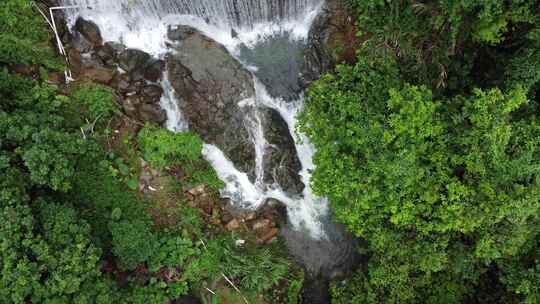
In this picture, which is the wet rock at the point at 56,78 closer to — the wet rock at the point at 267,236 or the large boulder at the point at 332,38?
the large boulder at the point at 332,38

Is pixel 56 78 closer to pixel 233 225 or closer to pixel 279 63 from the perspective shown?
pixel 279 63

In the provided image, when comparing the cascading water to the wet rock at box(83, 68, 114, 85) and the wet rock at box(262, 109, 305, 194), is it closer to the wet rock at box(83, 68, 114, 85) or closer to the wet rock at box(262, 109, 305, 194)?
the wet rock at box(262, 109, 305, 194)

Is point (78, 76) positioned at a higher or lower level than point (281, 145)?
higher

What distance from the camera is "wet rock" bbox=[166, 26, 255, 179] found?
9.91 meters

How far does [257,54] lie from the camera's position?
9.98 meters

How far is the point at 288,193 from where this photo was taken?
1062 centimetres

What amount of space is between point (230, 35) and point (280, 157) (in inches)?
141

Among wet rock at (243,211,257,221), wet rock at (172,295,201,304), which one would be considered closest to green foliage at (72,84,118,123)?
wet rock at (243,211,257,221)

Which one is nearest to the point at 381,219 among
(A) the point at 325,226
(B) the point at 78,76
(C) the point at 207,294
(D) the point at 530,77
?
(A) the point at 325,226

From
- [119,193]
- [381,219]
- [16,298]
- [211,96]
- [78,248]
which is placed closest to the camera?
[16,298]

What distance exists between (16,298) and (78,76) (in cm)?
554

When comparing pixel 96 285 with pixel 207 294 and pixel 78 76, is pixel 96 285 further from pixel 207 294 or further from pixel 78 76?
pixel 78 76

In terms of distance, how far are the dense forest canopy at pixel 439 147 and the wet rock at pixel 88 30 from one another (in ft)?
20.1

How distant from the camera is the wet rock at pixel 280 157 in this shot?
10109 millimetres
